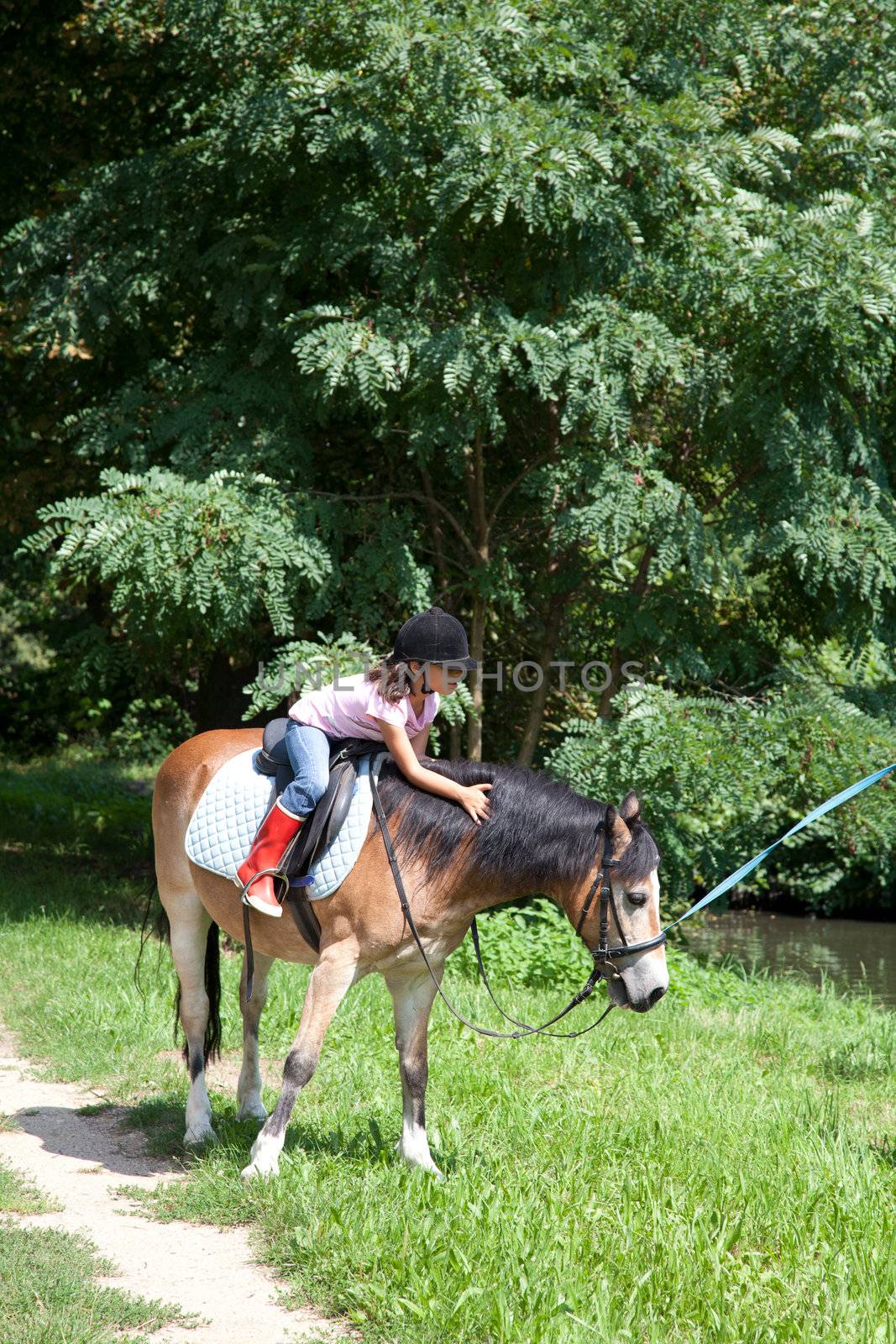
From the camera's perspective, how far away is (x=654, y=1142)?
15.8 ft

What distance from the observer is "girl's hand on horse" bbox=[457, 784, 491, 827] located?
445 centimetres

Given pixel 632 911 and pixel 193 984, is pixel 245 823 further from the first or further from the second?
pixel 632 911

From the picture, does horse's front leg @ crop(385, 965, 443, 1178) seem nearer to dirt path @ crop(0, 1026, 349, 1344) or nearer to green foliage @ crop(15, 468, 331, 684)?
dirt path @ crop(0, 1026, 349, 1344)

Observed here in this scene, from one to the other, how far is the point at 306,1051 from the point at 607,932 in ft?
4.01

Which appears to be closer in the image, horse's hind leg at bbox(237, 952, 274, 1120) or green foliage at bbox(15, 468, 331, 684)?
horse's hind leg at bbox(237, 952, 274, 1120)

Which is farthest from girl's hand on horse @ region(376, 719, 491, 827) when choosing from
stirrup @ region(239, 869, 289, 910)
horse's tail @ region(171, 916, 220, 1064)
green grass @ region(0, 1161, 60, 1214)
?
green grass @ region(0, 1161, 60, 1214)

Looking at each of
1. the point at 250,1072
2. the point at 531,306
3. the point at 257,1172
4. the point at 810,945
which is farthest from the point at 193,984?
the point at 810,945

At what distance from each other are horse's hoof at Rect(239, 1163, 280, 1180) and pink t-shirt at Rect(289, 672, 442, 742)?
64.5 inches

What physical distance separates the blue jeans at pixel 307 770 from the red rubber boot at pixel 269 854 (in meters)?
0.05

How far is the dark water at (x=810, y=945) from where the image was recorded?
11148mm

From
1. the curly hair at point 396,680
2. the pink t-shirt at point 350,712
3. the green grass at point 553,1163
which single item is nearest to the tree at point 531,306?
the green grass at point 553,1163

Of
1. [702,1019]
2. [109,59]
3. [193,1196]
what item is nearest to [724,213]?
[702,1019]

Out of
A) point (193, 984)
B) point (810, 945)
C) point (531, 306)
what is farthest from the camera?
point (810, 945)

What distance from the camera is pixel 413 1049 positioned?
4688mm
